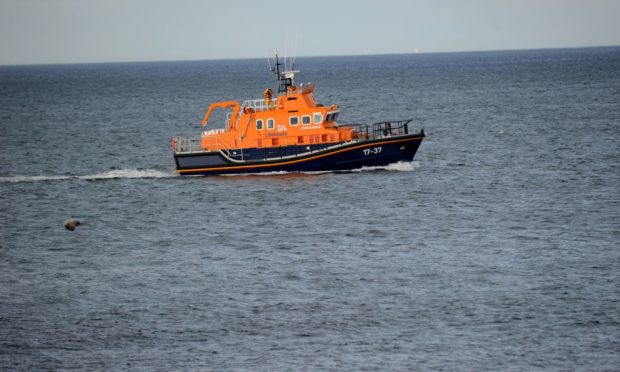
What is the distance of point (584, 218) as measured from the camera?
1743 inches

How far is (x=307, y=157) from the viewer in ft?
177

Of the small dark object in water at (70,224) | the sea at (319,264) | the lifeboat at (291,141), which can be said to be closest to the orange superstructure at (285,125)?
the lifeboat at (291,141)

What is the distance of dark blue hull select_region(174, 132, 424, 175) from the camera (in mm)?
54094

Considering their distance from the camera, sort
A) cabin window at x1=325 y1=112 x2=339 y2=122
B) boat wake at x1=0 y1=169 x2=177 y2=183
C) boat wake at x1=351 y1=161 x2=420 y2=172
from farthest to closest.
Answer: boat wake at x1=0 y1=169 x2=177 y2=183, boat wake at x1=351 y1=161 x2=420 y2=172, cabin window at x1=325 y1=112 x2=339 y2=122

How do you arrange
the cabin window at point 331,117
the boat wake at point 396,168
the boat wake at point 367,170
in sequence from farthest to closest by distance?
the boat wake at point 396,168
the boat wake at point 367,170
the cabin window at point 331,117

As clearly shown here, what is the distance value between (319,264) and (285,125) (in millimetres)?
17602

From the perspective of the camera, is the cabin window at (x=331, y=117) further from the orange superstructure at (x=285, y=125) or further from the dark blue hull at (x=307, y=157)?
the dark blue hull at (x=307, y=157)

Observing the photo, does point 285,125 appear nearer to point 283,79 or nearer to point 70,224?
point 283,79

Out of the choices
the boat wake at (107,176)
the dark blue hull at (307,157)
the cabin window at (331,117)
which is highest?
the cabin window at (331,117)

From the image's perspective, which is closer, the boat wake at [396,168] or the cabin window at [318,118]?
the cabin window at [318,118]

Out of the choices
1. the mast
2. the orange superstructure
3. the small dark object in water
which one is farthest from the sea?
the mast

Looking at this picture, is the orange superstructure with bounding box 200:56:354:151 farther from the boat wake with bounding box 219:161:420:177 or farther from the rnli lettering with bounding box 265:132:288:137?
the boat wake with bounding box 219:161:420:177

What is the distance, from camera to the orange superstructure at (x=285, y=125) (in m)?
54.1

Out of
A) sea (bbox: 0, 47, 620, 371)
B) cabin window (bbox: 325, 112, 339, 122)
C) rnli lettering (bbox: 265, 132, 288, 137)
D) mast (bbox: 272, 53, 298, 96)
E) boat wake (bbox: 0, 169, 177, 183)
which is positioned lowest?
sea (bbox: 0, 47, 620, 371)
